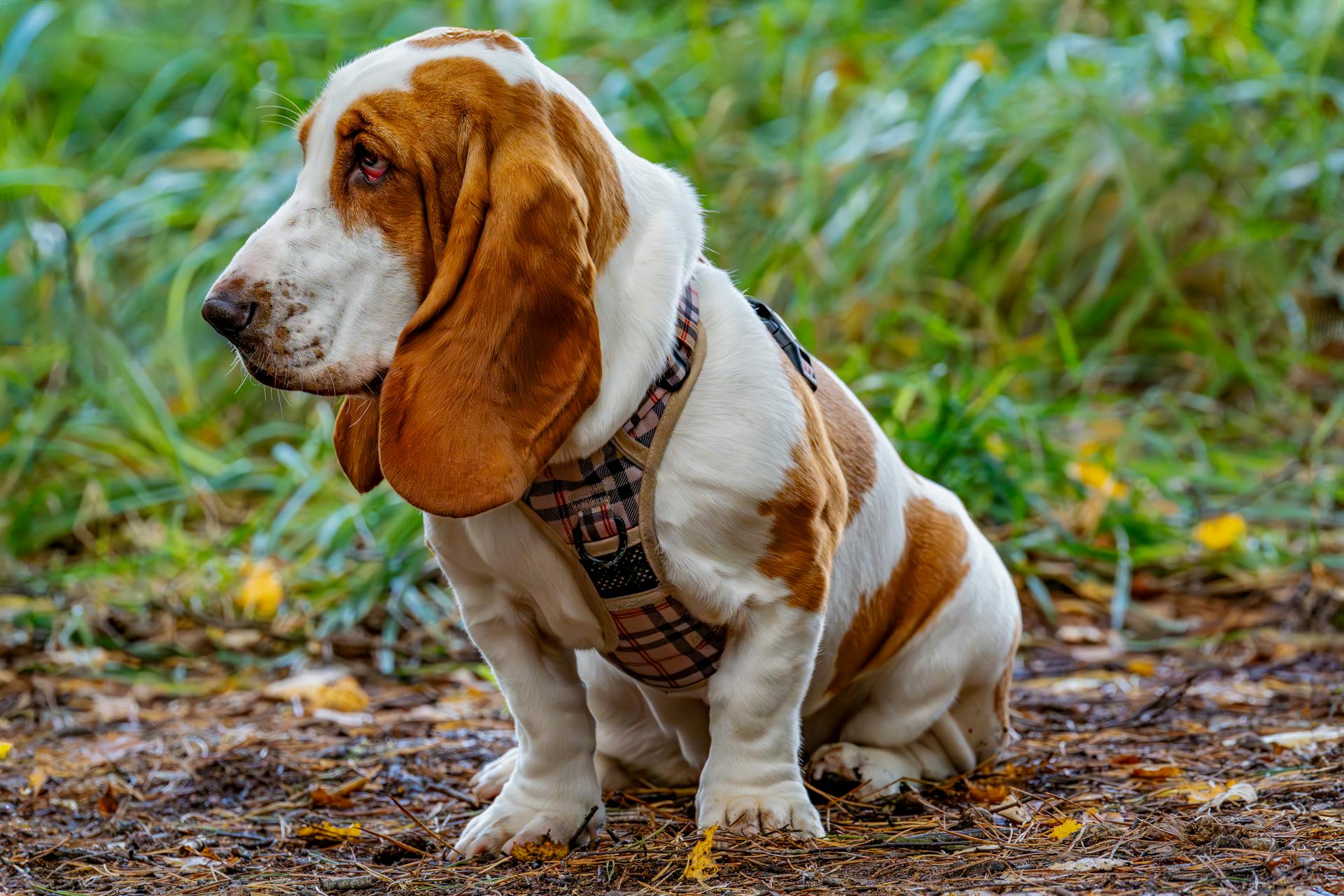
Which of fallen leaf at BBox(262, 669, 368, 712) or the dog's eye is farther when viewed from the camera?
fallen leaf at BBox(262, 669, 368, 712)

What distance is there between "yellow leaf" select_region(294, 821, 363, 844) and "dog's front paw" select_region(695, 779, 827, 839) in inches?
25.4

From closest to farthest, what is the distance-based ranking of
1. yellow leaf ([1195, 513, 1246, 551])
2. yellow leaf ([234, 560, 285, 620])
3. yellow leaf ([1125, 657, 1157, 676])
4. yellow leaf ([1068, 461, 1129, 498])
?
yellow leaf ([1125, 657, 1157, 676])
yellow leaf ([234, 560, 285, 620])
yellow leaf ([1195, 513, 1246, 551])
yellow leaf ([1068, 461, 1129, 498])

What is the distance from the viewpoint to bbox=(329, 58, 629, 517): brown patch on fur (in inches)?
80.1

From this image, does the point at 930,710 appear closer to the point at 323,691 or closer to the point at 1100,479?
the point at 323,691

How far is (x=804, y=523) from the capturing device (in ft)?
7.45

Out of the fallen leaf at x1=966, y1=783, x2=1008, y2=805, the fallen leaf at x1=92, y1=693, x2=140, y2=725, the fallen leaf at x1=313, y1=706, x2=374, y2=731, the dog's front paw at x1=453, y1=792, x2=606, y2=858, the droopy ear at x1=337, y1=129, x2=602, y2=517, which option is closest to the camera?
the droopy ear at x1=337, y1=129, x2=602, y2=517

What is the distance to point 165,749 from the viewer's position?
326 cm

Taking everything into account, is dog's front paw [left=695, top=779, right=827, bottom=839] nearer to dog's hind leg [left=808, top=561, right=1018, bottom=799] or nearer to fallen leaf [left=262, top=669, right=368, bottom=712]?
dog's hind leg [left=808, top=561, right=1018, bottom=799]

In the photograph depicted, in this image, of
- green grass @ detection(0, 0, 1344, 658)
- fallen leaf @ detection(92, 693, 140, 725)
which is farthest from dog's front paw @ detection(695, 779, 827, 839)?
green grass @ detection(0, 0, 1344, 658)

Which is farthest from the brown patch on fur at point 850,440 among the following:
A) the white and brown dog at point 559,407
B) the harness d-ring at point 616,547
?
the harness d-ring at point 616,547

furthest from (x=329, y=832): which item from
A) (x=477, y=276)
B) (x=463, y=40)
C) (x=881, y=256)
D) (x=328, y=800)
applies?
(x=881, y=256)

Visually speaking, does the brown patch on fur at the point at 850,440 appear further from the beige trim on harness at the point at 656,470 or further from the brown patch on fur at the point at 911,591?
the beige trim on harness at the point at 656,470

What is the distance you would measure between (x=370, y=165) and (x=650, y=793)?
4.50 feet

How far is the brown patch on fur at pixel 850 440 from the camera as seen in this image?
252 cm
